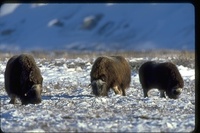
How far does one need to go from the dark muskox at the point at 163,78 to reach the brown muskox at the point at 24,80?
12.5ft

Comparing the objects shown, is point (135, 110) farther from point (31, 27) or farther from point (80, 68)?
point (31, 27)

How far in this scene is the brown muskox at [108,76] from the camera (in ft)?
51.3

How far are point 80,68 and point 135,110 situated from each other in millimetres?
12766

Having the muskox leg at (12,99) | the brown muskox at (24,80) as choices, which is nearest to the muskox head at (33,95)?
the brown muskox at (24,80)

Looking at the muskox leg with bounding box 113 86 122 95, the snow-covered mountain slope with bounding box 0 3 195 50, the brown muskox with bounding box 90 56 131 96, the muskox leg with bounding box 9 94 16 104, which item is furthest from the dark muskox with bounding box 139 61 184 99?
the snow-covered mountain slope with bounding box 0 3 195 50

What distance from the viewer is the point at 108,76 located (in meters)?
16.0

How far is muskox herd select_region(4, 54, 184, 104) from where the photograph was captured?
14.3 meters

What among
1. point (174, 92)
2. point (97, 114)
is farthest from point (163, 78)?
point (97, 114)

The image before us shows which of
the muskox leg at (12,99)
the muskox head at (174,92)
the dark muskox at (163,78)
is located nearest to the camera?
the muskox leg at (12,99)

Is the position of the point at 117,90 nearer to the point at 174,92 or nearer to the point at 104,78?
the point at 104,78

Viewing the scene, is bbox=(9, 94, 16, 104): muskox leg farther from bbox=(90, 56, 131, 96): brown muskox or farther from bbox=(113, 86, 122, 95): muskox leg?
bbox=(113, 86, 122, 95): muskox leg

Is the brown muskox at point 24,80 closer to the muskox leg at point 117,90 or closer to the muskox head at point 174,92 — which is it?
the muskox leg at point 117,90

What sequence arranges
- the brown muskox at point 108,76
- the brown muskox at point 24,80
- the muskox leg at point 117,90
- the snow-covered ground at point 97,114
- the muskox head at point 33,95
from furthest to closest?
the muskox leg at point 117,90 → the brown muskox at point 108,76 → the brown muskox at point 24,80 → the muskox head at point 33,95 → the snow-covered ground at point 97,114

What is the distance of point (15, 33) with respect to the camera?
12544cm
